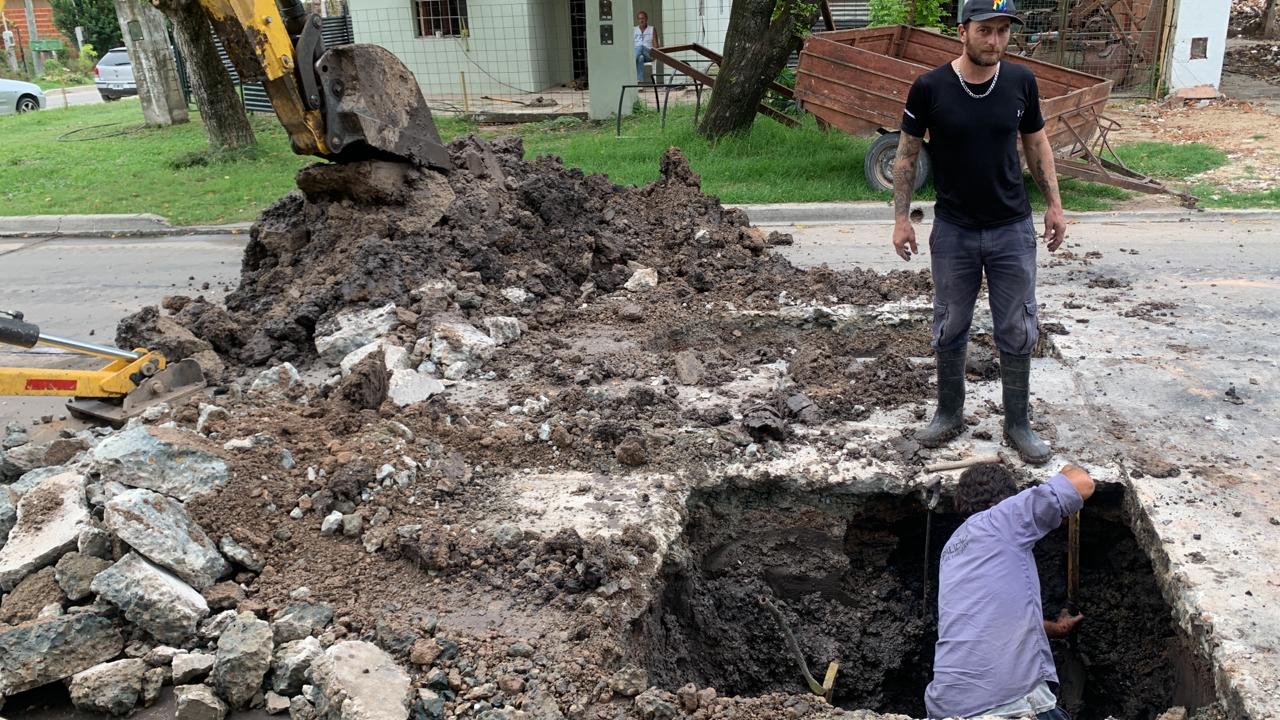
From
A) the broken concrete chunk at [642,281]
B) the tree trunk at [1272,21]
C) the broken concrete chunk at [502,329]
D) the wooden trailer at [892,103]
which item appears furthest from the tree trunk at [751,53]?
the tree trunk at [1272,21]

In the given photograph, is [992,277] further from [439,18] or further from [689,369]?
[439,18]

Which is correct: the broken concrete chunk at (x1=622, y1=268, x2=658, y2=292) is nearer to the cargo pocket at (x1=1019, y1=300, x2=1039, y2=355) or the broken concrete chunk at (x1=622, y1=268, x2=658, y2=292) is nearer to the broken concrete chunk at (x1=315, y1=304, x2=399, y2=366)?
the broken concrete chunk at (x1=315, y1=304, x2=399, y2=366)

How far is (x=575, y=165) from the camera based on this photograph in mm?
12305

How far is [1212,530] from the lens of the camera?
4070 mm

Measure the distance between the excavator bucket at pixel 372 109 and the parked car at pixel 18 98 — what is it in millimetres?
23108

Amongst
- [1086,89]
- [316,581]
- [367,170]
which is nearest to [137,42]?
[367,170]

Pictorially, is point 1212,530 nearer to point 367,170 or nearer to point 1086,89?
point 367,170

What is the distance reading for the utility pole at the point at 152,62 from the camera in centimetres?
1714

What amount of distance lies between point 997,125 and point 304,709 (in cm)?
370

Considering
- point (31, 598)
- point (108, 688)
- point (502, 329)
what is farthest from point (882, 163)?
point (108, 688)

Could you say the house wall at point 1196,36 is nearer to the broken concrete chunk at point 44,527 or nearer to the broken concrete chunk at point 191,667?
the broken concrete chunk at point 44,527

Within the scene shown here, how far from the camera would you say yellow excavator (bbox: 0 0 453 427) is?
584cm

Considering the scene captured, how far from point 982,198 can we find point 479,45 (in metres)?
17.6

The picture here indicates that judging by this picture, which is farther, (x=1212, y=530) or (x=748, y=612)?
(x=748, y=612)
